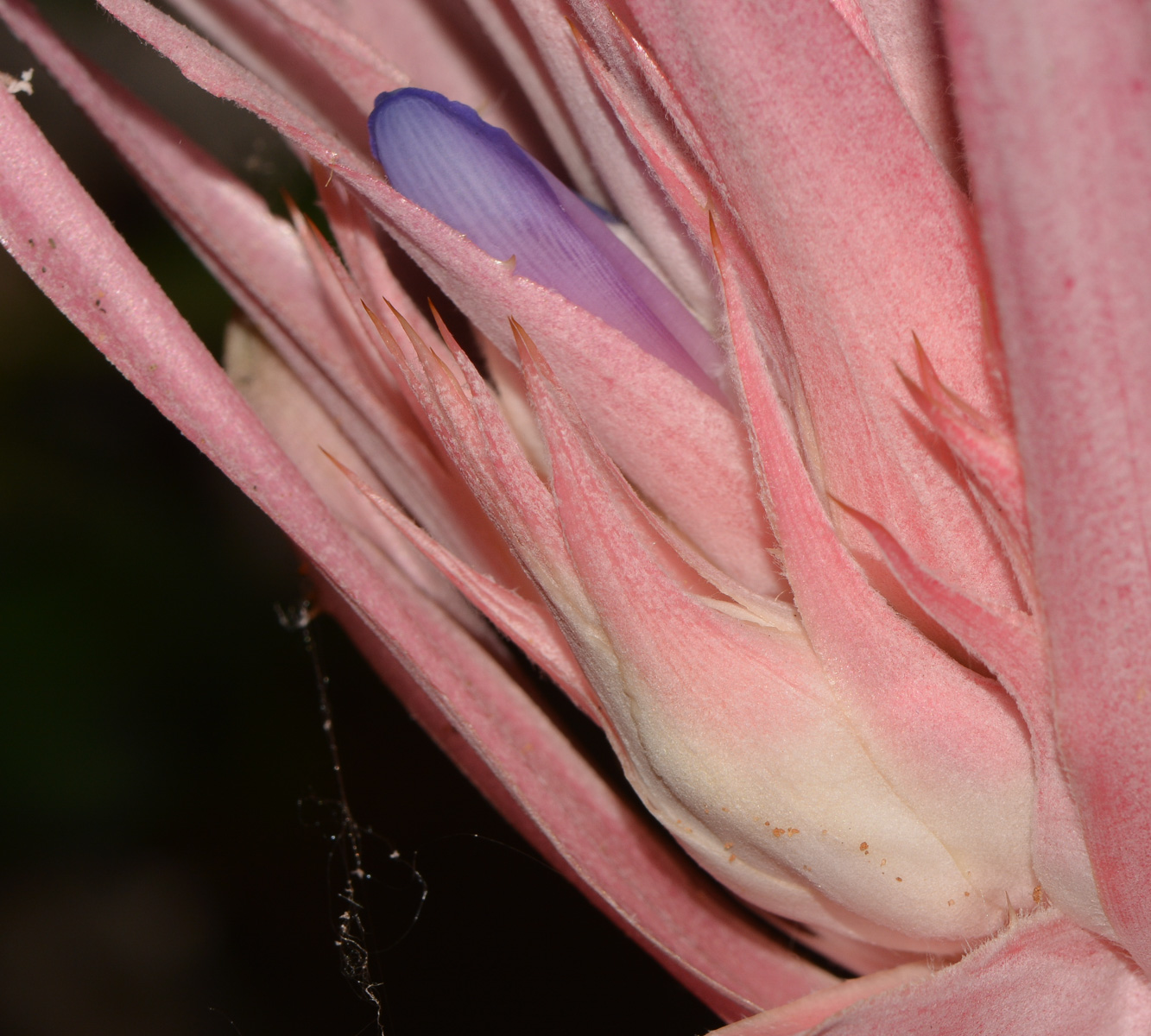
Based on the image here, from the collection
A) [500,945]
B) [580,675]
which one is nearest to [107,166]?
[500,945]

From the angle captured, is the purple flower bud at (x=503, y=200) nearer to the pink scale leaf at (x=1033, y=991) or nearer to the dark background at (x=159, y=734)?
the pink scale leaf at (x=1033, y=991)

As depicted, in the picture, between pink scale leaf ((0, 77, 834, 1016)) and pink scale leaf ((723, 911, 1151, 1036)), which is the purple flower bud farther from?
pink scale leaf ((723, 911, 1151, 1036))

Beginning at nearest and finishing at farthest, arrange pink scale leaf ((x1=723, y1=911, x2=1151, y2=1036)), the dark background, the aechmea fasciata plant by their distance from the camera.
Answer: the aechmea fasciata plant → pink scale leaf ((x1=723, y1=911, x2=1151, y2=1036)) → the dark background

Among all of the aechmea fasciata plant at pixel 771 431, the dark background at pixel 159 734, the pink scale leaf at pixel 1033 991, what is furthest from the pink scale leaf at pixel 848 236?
the dark background at pixel 159 734

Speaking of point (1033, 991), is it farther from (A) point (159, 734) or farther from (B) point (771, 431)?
(A) point (159, 734)

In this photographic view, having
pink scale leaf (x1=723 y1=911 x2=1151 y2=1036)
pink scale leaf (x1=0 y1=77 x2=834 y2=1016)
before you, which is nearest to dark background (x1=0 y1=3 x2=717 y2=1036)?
pink scale leaf (x1=0 y1=77 x2=834 y2=1016)
